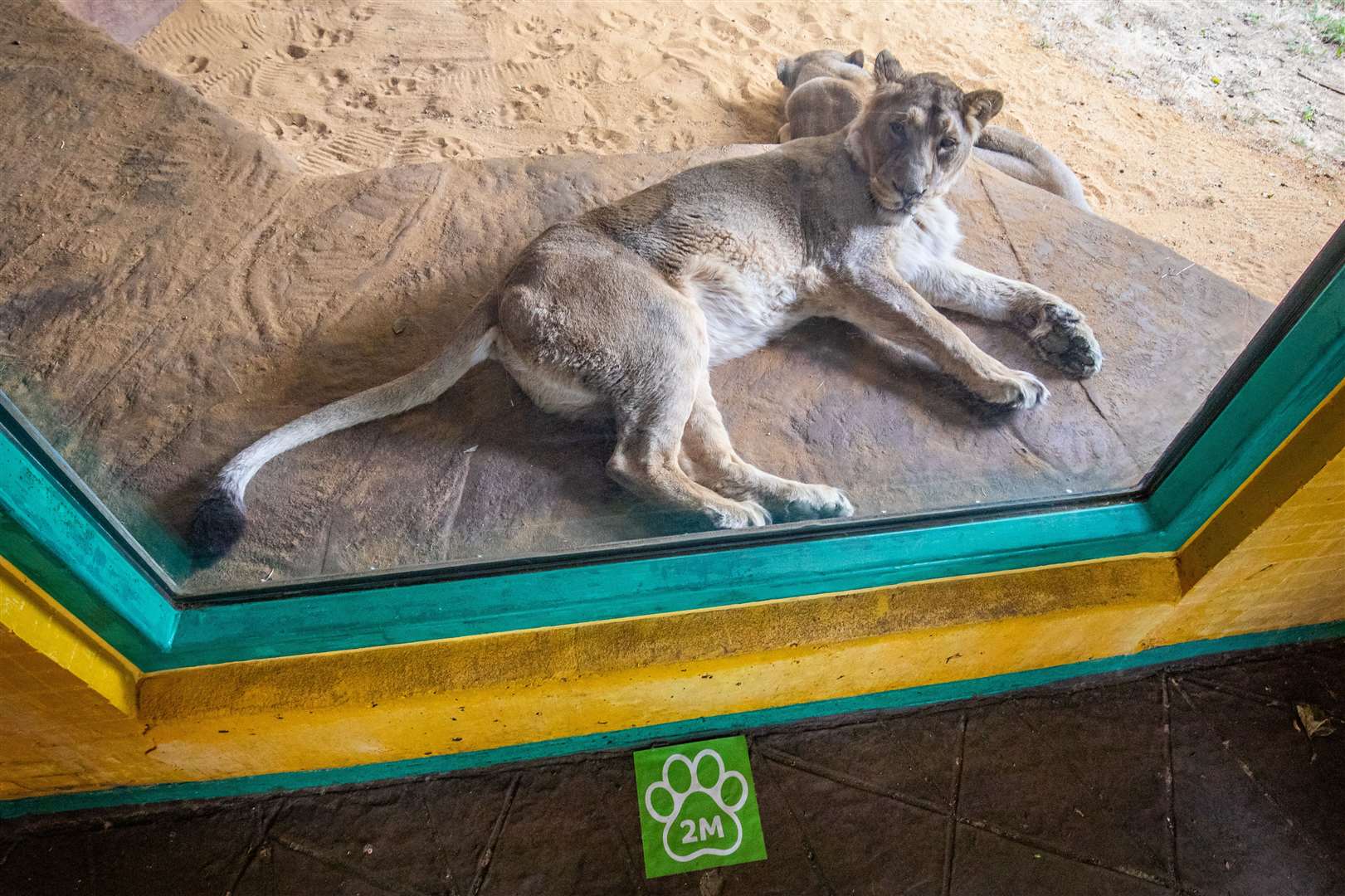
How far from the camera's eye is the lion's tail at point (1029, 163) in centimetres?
291

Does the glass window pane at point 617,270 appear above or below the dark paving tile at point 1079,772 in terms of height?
above

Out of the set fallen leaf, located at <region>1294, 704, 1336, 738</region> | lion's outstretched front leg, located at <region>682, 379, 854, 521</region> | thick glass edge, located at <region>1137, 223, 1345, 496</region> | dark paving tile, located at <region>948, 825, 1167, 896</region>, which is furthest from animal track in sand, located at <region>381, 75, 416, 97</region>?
fallen leaf, located at <region>1294, 704, 1336, 738</region>

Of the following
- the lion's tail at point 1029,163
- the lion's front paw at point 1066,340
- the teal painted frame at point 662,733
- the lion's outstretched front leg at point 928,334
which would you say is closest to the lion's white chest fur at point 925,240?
the lion's outstretched front leg at point 928,334

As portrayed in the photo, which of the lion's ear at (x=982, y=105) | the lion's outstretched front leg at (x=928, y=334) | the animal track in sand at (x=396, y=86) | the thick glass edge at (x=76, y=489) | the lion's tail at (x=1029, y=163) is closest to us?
the thick glass edge at (x=76, y=489)

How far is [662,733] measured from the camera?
2607mm

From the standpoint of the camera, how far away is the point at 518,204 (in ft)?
10.1

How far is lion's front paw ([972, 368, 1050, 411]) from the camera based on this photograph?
8.49ft

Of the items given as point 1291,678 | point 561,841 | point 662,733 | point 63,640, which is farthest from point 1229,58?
point 63,640

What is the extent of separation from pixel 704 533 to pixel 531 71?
2311 mm

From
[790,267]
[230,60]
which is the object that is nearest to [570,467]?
[790,267]

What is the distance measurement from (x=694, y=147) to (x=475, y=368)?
1.56 m

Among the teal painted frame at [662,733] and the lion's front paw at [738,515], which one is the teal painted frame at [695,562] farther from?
the teal painted frame at [662,733]

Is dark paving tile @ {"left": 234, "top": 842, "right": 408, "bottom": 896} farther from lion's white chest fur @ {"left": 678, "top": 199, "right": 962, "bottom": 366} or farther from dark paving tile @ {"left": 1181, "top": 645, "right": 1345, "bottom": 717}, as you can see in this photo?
dark paving tile @ {"left": 1181, "top": 645, "right": 1345, "bottom": 717}

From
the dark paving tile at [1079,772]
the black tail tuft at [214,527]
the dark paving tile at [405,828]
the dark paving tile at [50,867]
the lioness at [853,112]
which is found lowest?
the dark paving tile at [50,867]
